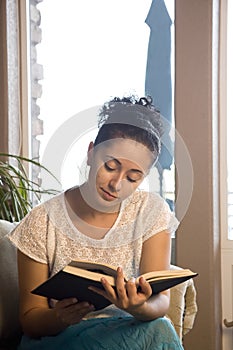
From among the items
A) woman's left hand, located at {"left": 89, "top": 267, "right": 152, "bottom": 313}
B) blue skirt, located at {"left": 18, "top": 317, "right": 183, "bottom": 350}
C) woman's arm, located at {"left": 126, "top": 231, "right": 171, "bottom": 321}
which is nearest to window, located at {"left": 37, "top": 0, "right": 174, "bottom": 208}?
woman's arm, located at {"left": 126, "top": 231, "right": 171, "bottom": 321}

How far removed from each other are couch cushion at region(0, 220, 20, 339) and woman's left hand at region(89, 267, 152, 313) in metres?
0.46

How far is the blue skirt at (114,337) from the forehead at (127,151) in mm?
413

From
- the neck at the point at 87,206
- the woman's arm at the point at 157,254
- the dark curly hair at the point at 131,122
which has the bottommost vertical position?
the woman's arm at the point at 157,254

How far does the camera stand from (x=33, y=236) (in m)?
1.61

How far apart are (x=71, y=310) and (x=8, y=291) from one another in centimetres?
36

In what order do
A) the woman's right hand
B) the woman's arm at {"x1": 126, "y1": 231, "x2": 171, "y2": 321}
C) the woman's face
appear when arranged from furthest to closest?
the woman's arm at {"x1": 126, "y1": 231, "x2": 171, "y2": 321} → the woman's face → the woman's right hand

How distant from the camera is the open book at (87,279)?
1243 mm

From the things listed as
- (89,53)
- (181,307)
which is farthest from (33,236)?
(89,53)

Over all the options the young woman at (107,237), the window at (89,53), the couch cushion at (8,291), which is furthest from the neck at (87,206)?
the window at (89,53)

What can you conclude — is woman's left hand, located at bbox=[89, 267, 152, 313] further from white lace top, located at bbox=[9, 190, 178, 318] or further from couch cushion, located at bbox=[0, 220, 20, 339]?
couch cushion, located at bbox=[0, 220, 20, 339]

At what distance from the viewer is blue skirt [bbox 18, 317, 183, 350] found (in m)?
1.45

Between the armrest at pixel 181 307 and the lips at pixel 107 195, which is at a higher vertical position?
the lips at pixel 107 195

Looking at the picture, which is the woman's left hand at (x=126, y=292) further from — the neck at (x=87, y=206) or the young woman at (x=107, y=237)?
the neck at (x=87, y=206)

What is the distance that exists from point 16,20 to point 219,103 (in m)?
1.24
